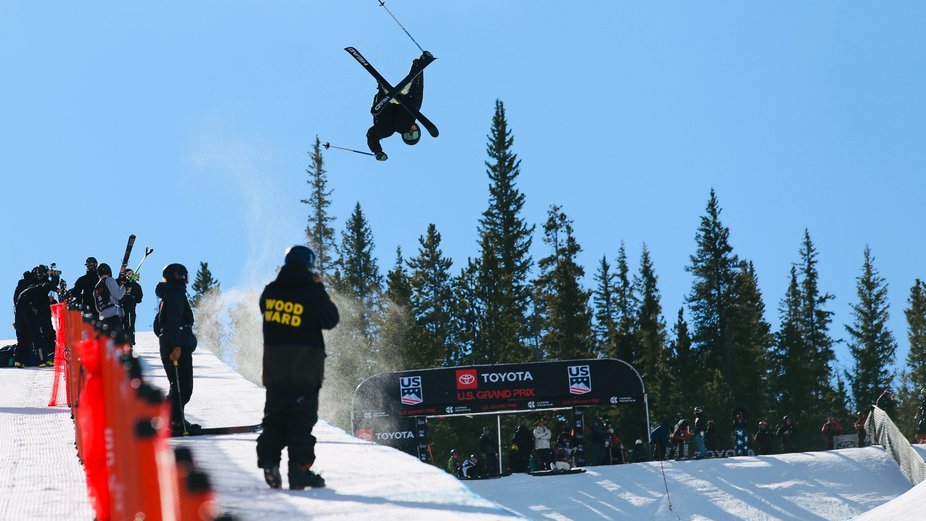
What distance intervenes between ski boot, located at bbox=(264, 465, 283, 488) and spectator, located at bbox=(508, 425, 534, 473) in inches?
689

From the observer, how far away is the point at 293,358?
7.94 metres

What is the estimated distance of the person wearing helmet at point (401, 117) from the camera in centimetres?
1880

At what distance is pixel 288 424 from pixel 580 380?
22677 millimetres

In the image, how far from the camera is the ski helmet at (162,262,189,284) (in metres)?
11.1

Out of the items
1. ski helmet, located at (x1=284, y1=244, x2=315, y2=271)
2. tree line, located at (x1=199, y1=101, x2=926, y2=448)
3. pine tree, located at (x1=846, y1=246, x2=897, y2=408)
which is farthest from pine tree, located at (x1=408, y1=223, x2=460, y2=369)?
ski helmet, located at (x1=284, y1=244, x2=315, y2=271)

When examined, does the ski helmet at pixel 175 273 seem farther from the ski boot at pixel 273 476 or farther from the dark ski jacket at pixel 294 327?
the ski boot at pixel 273 476

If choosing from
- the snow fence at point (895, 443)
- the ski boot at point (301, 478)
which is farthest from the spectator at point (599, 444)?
Answer: the ski boot at point (301, 478)

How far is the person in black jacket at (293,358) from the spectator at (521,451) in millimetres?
17637

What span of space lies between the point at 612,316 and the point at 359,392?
55285mm

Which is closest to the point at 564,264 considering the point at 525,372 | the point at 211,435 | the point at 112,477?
the point at 525,372

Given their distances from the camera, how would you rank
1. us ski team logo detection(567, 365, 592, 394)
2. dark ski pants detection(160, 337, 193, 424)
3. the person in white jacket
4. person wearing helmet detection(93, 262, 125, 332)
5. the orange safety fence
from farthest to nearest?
us ski team logo detection(567, 365, 592, 394), the person in white jacket, person wearing helmet detection(93, 262, 125, 332), dark ski pants detection(160, 337, 193, 424), the orange safety fence

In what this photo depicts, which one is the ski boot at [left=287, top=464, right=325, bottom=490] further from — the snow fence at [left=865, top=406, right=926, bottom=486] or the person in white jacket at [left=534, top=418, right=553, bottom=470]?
the person in white jacket at [left=534, top=418, right=553, bottom=470]

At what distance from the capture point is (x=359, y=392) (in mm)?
30188

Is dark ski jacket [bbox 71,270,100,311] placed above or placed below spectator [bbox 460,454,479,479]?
Answer: above
